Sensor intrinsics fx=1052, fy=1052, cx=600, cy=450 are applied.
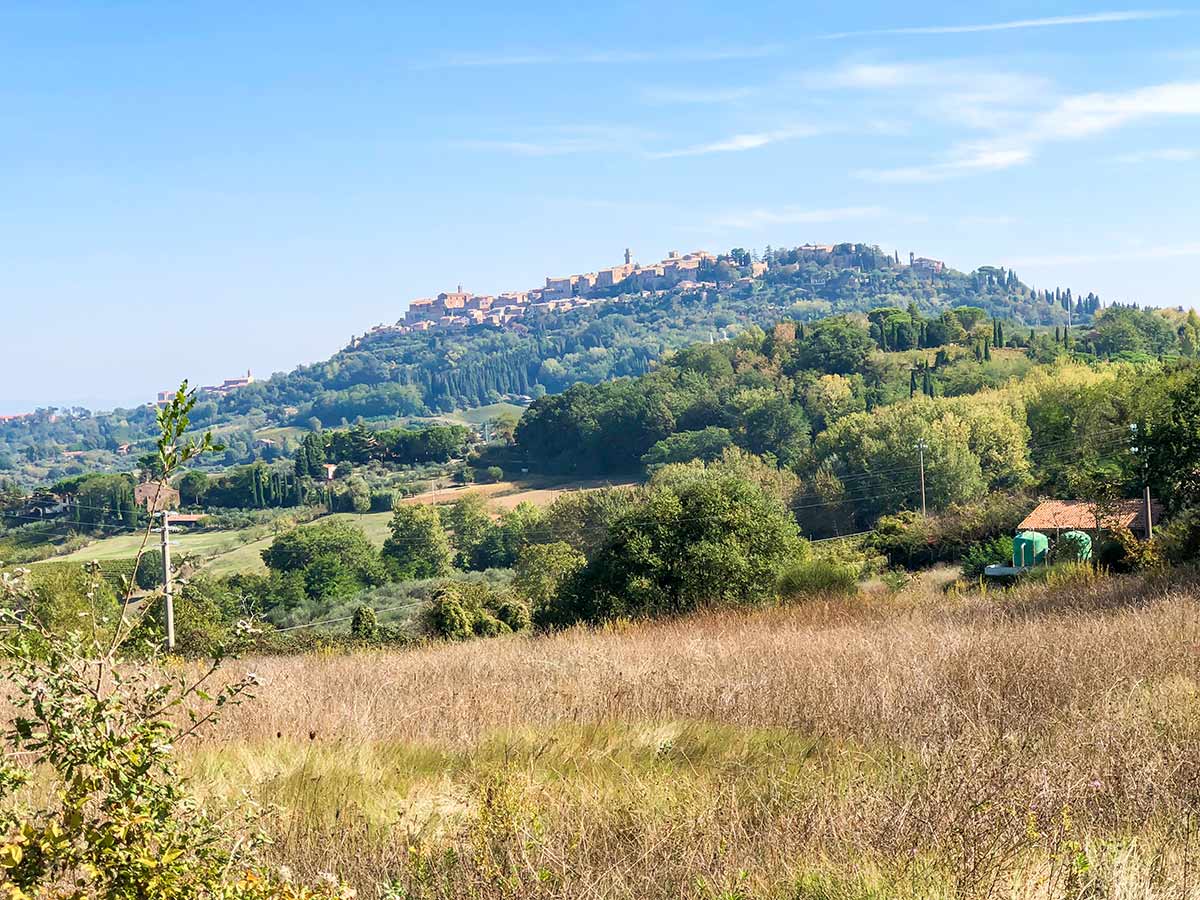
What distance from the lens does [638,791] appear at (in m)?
3.82

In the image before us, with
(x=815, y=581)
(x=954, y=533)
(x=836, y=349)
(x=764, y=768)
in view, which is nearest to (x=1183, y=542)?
(x=815, y=581)

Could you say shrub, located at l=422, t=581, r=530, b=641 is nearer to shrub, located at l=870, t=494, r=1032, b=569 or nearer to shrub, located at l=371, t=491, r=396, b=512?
shrub, located at l=870, t=494, r=1032, b=569

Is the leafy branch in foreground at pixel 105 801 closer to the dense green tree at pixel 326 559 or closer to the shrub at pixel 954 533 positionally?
the shrub at pixel 954 533

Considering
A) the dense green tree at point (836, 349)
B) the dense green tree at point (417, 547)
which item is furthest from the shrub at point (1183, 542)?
the dense green tree at point (836, 349)

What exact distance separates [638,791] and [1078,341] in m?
113

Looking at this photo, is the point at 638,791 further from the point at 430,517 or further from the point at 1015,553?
the point at 430,517

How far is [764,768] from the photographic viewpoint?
4.22 metres

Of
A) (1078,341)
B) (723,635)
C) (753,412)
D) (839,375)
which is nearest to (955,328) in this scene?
(1078,341)

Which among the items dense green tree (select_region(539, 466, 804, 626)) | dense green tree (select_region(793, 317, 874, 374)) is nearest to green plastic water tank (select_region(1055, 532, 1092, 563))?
dense green tree (select_region(539, 466, 804, 626))

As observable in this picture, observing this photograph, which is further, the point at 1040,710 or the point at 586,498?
the point at 586,498

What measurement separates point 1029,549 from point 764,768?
85.7 ft

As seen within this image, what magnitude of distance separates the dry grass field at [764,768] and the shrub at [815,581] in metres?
7.56

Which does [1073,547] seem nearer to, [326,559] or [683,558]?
[683,558]

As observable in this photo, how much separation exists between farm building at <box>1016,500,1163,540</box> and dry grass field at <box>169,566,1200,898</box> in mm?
24217
